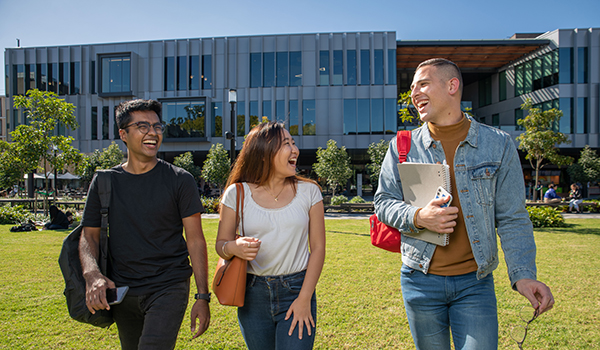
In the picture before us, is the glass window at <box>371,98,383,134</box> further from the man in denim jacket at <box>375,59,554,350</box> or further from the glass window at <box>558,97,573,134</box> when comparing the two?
the man in denim jacket at <box>375,59,554,350</box>

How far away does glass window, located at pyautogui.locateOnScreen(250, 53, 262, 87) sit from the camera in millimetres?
33500

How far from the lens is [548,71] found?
31.2 metres

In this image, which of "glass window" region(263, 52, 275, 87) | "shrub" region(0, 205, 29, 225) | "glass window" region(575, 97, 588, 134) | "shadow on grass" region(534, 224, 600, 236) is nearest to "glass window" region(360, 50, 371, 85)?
"glass window" region(263, 52, 275, 87)

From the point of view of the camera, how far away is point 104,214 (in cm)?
237

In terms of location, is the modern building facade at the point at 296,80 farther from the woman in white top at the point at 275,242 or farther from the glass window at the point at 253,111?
the woman in white top at the point at 275,242

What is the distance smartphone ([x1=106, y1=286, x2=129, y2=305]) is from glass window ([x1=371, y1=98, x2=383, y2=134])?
3137cm

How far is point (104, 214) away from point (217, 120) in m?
32.5

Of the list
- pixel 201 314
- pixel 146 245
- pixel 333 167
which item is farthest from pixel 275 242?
pixel 333 167

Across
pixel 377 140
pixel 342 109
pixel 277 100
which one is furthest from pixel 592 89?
pixel 277 100

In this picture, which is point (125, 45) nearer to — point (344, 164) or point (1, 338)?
point (344, 164)

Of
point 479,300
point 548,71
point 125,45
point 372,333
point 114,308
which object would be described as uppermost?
point 125,45

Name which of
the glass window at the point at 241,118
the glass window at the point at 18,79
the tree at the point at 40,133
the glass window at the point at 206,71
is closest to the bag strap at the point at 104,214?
the tree at the point at 40,133

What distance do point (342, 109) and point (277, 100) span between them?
19.7ft

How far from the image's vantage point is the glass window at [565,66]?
100.0 ft
